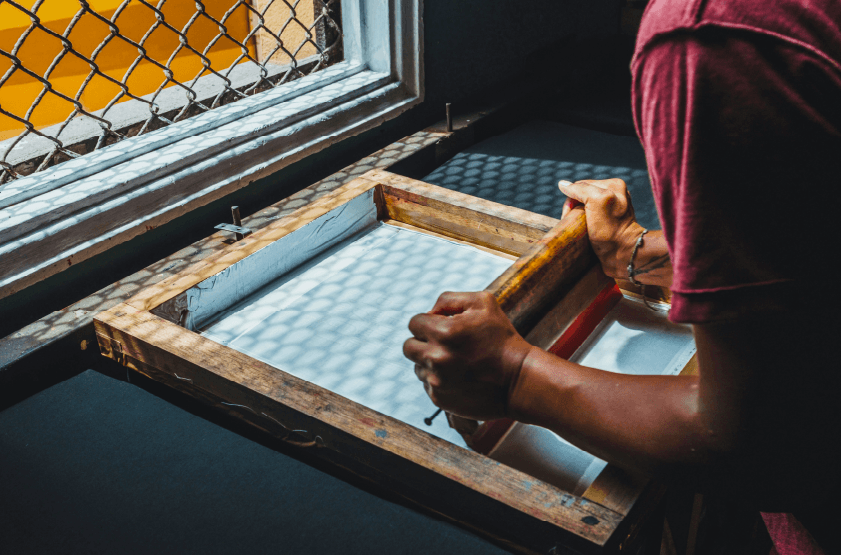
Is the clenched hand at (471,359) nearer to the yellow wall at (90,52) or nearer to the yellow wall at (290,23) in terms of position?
the yellow wall at (290,23)

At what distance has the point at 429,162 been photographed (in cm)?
168

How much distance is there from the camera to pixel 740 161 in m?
0.46

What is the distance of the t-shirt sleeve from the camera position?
44 cm

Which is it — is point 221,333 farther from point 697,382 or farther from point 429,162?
point 429,162

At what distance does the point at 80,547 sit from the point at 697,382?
665 mm

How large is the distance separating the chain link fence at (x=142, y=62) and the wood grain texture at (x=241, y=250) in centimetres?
45

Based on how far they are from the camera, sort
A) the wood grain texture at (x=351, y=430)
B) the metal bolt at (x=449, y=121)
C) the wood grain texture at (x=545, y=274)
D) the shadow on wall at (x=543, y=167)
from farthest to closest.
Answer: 1. the metal bolt at (x=449, y=121)
2. the shadow on wall at (x=543, y=167)
3. the wood grain texture at (x=545, y=274)
4. the wood grain texture at (x=351, y=430)

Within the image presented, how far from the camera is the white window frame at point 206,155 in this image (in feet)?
3.65

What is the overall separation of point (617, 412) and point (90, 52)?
18.0 ft

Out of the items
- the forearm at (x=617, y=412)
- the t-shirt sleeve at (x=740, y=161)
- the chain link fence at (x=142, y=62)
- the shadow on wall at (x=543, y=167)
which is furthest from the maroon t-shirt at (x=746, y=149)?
the chain link fence at (x=142, y=62)

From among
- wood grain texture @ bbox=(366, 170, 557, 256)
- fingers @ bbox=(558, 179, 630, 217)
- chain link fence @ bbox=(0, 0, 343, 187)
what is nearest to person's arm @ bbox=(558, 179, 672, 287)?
fingers @ bbox=(558, 179, 630, 217)

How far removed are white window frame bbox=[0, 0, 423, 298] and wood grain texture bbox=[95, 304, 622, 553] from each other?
0.25m

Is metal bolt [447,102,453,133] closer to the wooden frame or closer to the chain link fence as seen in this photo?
the chain link fence

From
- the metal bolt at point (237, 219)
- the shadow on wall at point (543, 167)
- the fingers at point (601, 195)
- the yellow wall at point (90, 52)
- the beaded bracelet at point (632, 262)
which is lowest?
the yellow wall at point (90, 52)
